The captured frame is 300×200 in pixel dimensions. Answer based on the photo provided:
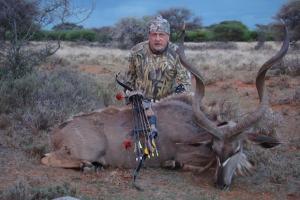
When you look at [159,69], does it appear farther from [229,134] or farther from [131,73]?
[229,134]

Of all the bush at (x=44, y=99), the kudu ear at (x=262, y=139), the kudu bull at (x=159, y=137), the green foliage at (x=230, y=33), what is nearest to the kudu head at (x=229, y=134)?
the kudu bull at (x=159, y=137)

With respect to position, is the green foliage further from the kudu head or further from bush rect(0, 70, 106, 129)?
the kudu head

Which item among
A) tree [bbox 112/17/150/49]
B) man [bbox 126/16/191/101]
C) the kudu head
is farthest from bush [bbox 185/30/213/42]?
the kudu head

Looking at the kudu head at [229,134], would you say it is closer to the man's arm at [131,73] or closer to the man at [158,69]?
the man at [158,69]

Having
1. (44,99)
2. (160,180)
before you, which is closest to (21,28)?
(44,99)

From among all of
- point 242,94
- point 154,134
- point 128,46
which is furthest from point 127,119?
point 128,46

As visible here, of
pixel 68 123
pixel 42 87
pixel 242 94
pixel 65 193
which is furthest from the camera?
pixel 242 94

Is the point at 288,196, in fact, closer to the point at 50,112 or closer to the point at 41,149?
the point at 41,149

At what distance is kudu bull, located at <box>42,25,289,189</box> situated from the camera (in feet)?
21.4

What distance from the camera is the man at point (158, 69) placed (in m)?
7.68

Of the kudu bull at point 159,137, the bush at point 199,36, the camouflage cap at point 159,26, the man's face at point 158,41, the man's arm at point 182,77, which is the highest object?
the bush at point 199,36

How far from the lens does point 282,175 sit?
6578 mm

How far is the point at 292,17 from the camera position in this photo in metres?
23.8

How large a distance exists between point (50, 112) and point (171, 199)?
145 inches
